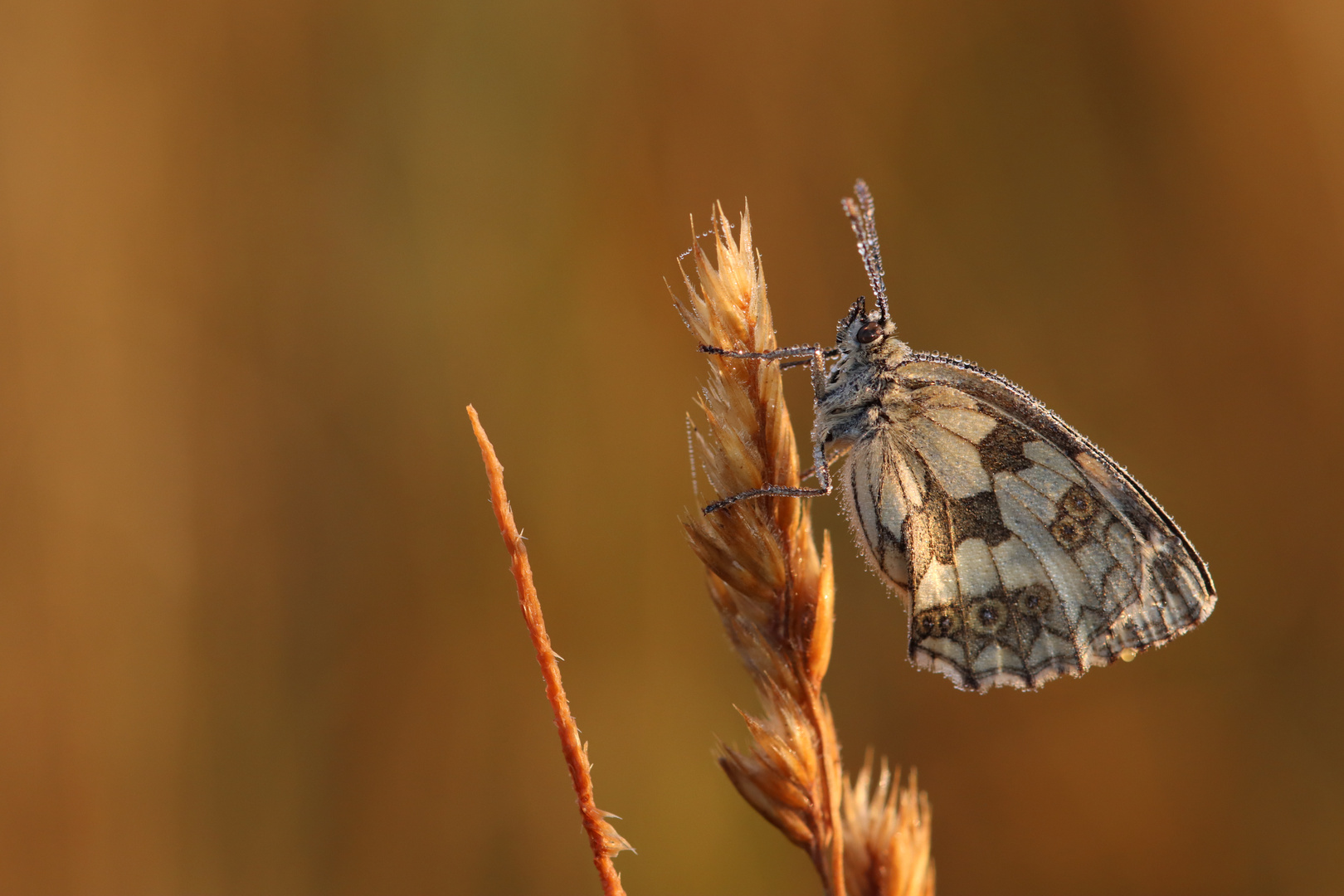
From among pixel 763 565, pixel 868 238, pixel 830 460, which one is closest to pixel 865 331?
pixel 868 238

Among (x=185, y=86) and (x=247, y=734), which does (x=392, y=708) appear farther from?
(x=185, y=86)

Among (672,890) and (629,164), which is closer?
(672,890)

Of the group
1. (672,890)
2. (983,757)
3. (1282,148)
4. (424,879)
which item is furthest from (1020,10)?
(424,879)

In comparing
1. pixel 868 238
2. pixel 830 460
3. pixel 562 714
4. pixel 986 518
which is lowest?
pixel 562 714

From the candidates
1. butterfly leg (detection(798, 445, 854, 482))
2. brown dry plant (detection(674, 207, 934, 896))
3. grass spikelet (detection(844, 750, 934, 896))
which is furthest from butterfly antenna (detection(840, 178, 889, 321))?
grass spikelet (detection(844, 750, 934, 896))

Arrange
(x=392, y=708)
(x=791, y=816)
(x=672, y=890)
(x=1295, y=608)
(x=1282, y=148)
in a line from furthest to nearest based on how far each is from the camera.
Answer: (x=1282, y=148) → (x=1295, y=608) → (x=392, y=708) → (x=672, y=890) → (x=791, y=816)

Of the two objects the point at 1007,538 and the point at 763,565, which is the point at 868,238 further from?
the point at 763,565
